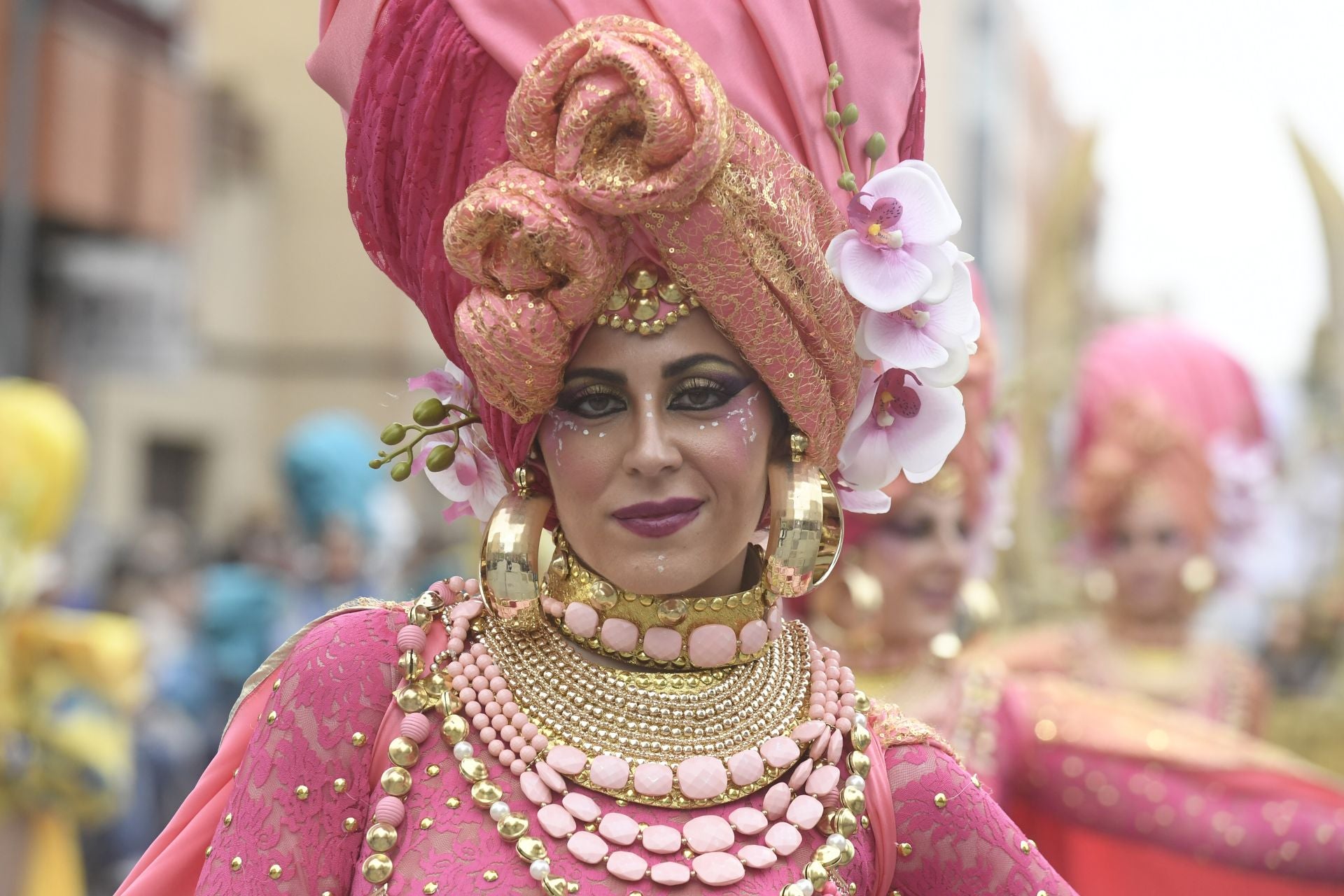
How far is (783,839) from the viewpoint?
2006mm

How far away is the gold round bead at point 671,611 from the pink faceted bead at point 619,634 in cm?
3

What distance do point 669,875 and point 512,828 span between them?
18 cm

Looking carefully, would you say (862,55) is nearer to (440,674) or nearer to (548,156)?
(548,156)

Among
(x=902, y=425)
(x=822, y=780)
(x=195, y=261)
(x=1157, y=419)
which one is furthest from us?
(x=195, y=261)

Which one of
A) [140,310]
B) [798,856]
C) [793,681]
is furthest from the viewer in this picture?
[140,310]

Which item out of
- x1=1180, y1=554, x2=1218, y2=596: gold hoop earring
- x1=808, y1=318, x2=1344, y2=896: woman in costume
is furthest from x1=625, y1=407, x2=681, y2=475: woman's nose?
x1=1180, y1=554, x2=1218, y2=596: gold hoop earring

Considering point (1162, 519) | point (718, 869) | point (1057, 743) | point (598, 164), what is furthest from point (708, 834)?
point (1162, 519)

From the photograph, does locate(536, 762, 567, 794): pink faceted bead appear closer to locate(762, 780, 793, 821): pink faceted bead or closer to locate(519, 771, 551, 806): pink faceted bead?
locate(519, 771, 551, 806): pink faceted bead

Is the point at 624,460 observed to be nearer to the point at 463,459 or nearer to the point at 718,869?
the point at 463,459

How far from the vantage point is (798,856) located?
203cm

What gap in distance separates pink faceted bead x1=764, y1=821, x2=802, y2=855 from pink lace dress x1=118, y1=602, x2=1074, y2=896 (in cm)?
2

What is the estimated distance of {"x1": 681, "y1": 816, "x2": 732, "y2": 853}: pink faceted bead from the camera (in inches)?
77.7

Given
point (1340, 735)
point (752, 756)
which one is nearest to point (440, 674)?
point (752, 756)

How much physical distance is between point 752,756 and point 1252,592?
5300 millimetres
